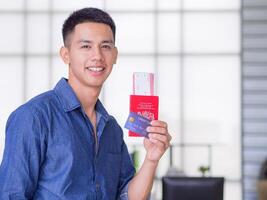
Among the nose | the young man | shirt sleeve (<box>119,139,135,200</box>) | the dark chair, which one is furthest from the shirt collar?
the dark chair

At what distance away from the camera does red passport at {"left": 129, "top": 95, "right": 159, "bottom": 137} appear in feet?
4.75

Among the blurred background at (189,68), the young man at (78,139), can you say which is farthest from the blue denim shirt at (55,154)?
the blurred background at (189,68)

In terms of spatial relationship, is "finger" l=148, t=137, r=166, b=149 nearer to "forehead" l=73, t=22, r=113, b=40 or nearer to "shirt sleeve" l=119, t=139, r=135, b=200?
"shirt sleeve" l=119, t=139, r=135, b=200

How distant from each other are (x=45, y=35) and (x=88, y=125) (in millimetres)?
6808

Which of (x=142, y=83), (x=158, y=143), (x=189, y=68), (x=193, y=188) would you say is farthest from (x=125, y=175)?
(x=189, y=68)

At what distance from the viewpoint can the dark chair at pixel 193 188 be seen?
2.53 metres

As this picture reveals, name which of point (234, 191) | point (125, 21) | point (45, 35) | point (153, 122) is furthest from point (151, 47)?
point (153, 122)

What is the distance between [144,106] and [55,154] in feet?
0.87

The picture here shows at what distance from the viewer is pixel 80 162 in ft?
4.44

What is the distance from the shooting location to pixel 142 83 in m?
1.46

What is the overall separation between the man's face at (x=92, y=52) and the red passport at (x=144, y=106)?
0.10m

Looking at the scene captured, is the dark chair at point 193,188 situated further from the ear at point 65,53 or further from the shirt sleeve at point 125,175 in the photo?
the ear at point 65,53

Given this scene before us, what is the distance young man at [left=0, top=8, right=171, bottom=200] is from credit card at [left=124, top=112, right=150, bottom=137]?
0.02 m

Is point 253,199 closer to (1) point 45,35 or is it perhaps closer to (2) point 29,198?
(1) point 45,35
